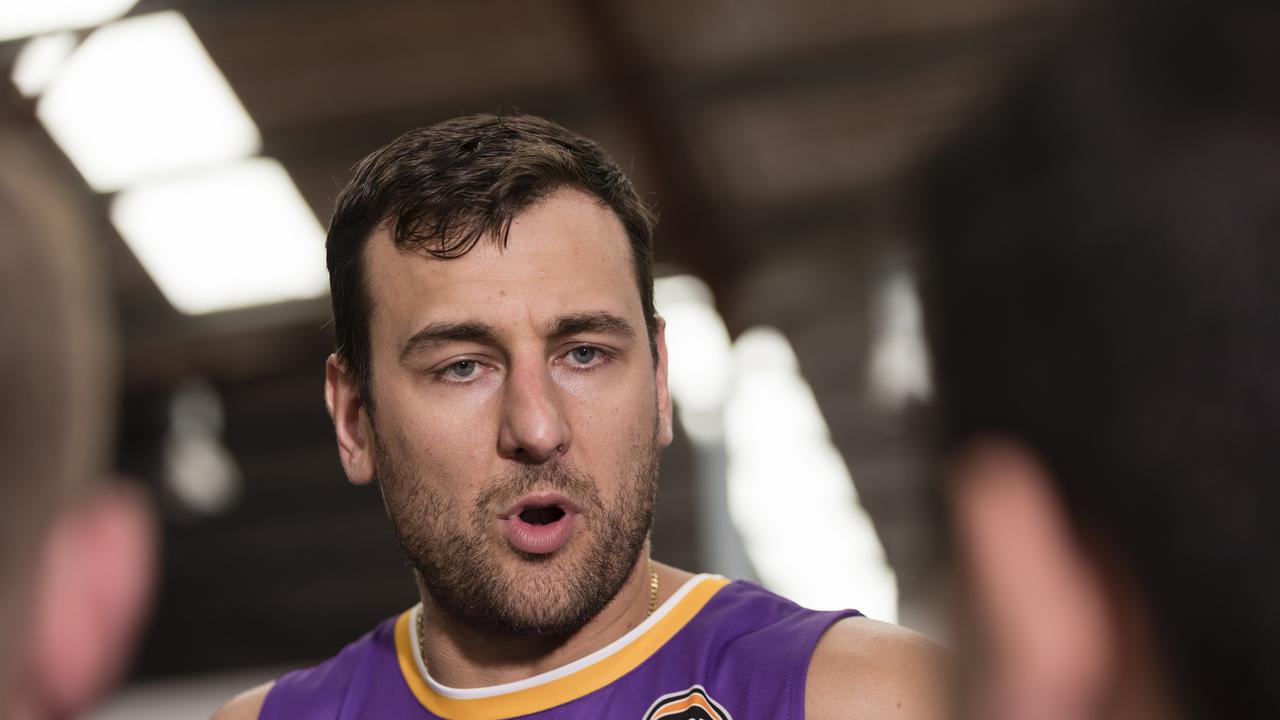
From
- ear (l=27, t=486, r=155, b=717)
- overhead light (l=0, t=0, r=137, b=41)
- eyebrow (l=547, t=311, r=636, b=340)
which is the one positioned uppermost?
→ overhead light (l=0, t=0, r=137, b=41)

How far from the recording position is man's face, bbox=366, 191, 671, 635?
6.31ft

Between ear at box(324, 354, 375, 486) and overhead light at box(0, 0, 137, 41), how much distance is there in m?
5.06

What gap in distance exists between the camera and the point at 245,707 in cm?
231

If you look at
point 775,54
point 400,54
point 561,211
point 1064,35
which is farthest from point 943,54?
point 1064,35

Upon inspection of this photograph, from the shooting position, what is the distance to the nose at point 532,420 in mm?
1882

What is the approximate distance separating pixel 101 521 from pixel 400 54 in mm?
6740

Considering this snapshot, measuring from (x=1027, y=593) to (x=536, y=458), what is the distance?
1376mm

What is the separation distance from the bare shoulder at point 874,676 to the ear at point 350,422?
2.64ft

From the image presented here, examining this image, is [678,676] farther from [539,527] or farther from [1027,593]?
[1027,593]

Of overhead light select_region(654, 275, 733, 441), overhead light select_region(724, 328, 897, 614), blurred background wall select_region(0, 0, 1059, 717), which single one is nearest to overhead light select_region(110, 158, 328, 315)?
blurred background wall select_region(0, 0, 1059, 717)

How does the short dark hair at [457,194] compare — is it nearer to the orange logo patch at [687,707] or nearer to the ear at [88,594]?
the orange logo patch at [687,707]

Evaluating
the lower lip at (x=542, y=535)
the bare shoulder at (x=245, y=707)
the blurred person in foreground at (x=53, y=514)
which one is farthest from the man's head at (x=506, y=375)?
the blurred person in foreground at (x=53, y=514)

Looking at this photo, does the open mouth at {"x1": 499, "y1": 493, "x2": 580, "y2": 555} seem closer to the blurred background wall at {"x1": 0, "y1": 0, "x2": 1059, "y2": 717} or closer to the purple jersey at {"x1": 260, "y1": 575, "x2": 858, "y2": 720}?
the purple jersey at {"x1": 260, "y1": 575, "x2": 858, "y2": 720}

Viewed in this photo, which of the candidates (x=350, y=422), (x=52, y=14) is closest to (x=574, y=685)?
(x=350, y=422)
